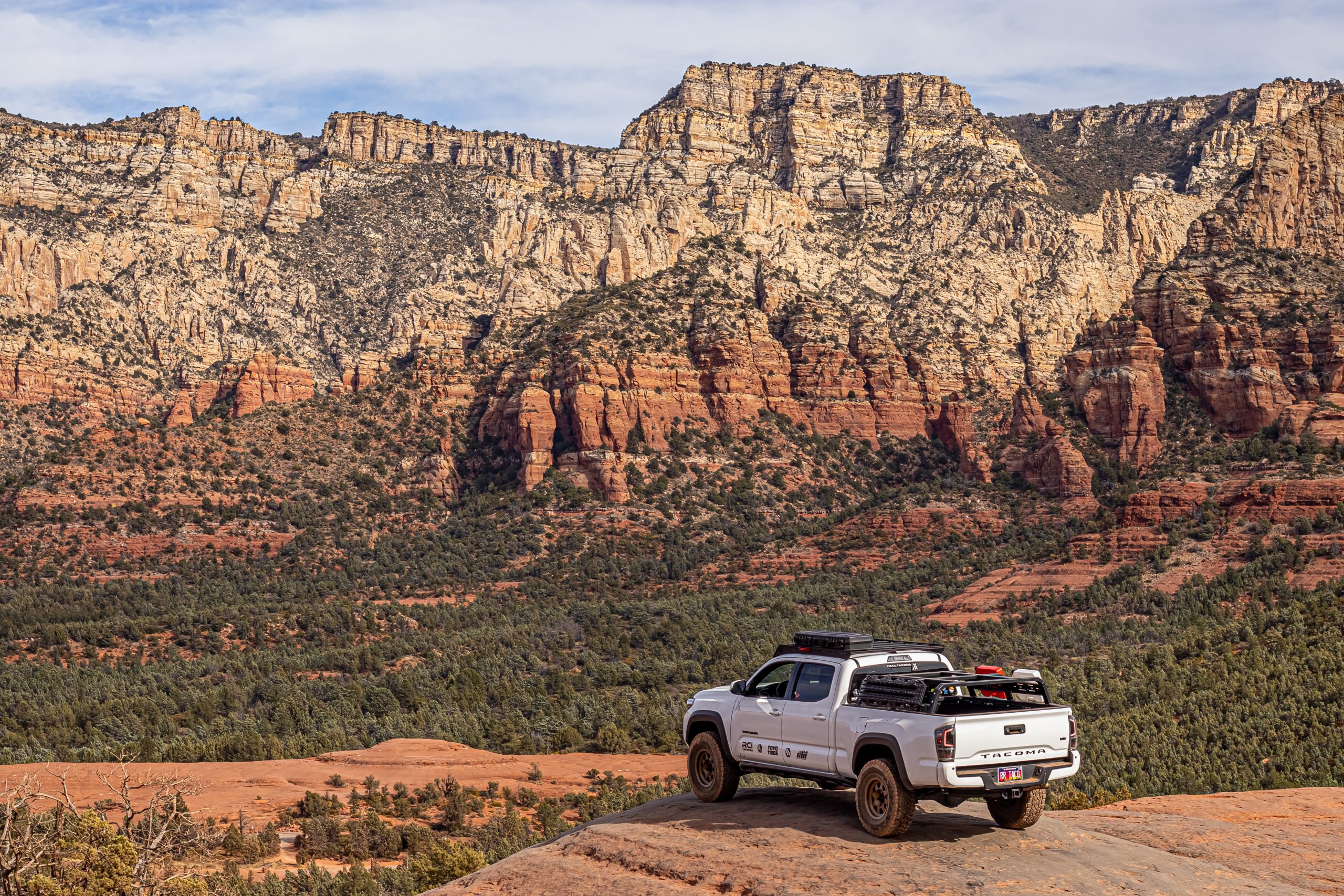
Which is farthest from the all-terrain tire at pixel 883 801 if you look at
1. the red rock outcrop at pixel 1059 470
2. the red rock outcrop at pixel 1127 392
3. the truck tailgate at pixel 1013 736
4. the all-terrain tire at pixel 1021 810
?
the red rock outcrop at pixel 1127 392

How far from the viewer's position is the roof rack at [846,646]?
18.6m

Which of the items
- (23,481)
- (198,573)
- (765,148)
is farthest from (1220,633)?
(765,148)

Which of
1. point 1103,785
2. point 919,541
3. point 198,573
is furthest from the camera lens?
point 919,541

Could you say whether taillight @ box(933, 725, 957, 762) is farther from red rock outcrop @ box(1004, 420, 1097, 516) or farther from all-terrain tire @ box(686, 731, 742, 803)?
red rock outcrop @ box(1004, 420, 1097, 516)

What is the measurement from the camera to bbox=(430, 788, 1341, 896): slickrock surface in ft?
52.4

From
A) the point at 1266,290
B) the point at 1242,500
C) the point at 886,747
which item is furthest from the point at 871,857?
the point at 1266,290

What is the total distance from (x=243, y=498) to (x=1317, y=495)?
254 feet

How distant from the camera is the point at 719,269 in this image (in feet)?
456

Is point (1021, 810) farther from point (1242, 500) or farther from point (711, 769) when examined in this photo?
point (1242, 500)

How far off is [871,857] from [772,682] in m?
3.60

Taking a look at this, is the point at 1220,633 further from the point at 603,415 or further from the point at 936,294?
the point at 936,294

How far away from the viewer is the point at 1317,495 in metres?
79.4

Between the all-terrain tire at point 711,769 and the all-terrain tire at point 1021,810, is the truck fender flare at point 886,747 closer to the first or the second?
the all-terrain tire at point 1021,810

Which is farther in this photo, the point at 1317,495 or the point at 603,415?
the point at 603,415
